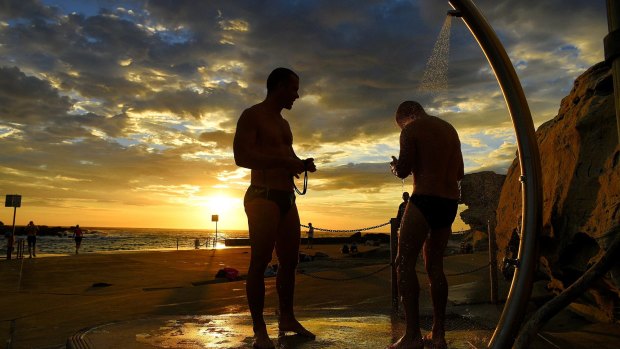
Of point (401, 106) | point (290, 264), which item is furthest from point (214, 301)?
point (401, 106)

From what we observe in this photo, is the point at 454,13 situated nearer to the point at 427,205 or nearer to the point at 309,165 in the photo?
the point at 427,205

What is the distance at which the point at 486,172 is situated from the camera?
2583 centimetres

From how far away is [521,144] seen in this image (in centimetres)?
333

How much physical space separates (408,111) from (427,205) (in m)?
0.85

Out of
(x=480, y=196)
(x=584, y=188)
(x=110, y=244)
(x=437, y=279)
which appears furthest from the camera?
(x=110, y=244)

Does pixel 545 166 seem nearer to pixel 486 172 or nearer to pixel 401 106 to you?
pixel 401 106

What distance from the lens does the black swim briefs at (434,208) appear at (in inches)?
137

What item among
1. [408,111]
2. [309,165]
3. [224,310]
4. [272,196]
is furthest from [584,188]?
[224,310]

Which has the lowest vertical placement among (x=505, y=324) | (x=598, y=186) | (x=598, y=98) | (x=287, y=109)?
(x=505, y=324)

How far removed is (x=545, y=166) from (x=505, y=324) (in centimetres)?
290

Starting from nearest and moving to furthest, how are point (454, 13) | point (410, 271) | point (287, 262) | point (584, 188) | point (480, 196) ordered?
point (454, 13) < point (410, 271) < point (287, 262) < point (584, 188) < point (480, 196)

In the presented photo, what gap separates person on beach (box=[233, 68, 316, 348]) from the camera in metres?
3.62

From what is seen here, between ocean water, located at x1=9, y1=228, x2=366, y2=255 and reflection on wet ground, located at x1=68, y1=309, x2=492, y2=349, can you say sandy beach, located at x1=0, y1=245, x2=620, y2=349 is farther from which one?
ocean water, located at x1=9, y1=228, x2=366, y2=255

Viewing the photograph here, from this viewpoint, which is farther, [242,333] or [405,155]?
[242,333]
